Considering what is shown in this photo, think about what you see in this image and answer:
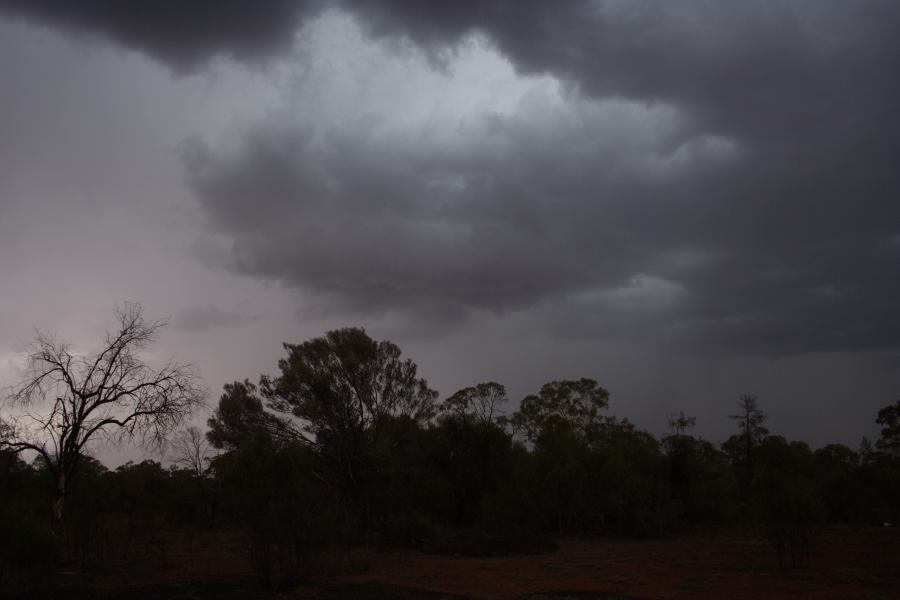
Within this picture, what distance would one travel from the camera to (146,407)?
19547mm

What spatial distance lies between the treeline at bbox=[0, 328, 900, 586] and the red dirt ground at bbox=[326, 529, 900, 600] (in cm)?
144

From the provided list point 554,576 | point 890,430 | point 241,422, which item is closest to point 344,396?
point 241,422

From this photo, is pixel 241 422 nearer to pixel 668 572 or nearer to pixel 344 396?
pixel 344 396

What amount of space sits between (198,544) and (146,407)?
47.7 ft

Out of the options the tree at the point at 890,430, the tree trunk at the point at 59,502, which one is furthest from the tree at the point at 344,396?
the tree at the point at 890,430

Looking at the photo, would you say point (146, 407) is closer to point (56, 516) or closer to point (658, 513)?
point (56, 516)

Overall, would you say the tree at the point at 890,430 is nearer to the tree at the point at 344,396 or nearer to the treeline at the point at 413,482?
the treeline at the point at 413,482

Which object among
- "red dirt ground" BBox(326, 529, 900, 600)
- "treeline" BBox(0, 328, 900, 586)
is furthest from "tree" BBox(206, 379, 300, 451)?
"red dirt ground" BBox(326, 529, 900, 600)

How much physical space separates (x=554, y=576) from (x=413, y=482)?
19.2 m

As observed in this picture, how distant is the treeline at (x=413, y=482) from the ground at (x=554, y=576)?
134 centimetres

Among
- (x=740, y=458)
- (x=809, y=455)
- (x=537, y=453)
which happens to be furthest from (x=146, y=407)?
(x=809, y=455)

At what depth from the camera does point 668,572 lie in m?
20.7

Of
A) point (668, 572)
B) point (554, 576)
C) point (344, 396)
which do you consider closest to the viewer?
point (554, 576)

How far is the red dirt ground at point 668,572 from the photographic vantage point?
1688cm
